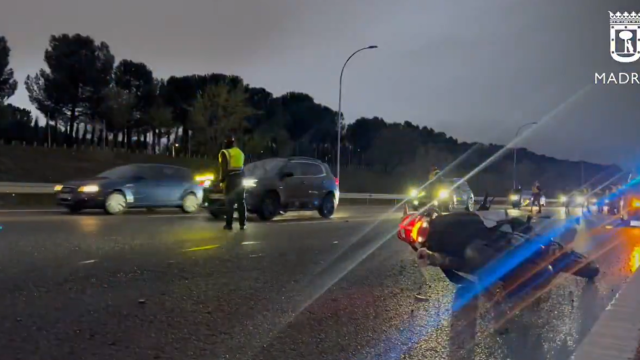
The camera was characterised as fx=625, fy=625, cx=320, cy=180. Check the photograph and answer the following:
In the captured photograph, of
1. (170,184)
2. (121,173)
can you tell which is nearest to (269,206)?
(170,184)

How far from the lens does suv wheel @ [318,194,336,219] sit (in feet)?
59.3

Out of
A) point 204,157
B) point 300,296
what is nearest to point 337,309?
point 300,296

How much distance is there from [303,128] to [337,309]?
8800cm

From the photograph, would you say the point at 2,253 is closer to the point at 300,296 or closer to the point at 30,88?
the point at 300,296

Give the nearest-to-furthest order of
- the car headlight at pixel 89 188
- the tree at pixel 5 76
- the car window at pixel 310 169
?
1. the car headlight at pixel 89 188
2. the car window at pixel 310 169
3. the tree at pixel 5 76

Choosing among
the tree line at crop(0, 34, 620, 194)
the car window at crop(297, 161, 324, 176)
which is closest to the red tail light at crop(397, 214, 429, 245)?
the car window at crop(297, 161, 324, 176)

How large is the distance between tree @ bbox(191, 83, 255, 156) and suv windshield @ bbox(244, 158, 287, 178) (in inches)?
1746

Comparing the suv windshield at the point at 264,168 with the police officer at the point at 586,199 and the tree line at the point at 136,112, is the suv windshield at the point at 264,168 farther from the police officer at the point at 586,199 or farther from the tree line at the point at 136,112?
the tree line at the point at 136,112

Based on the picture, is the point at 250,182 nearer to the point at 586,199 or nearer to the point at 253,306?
the point at 253,306

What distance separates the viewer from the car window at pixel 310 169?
17464mm

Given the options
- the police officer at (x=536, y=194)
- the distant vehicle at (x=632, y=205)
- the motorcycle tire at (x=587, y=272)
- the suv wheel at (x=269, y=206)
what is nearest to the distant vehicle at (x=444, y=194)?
the police officer at (x=536, y=194)

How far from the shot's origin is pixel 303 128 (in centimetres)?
9312

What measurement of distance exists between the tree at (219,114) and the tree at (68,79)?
37.5ft

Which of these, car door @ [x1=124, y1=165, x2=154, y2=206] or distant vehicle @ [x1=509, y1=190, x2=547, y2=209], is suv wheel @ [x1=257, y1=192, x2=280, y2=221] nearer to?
car door @ [x1=124, y1=165, x2=154, y2=206]
